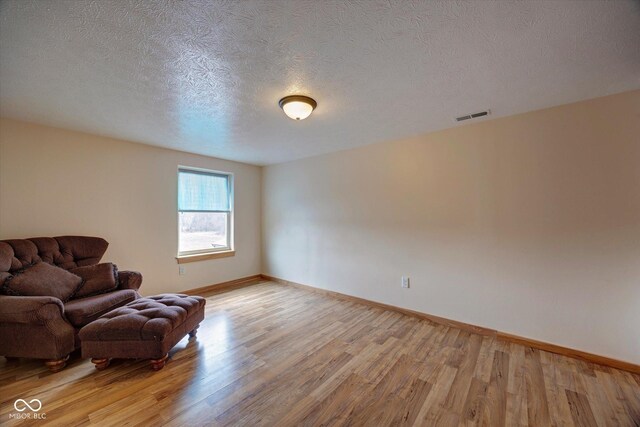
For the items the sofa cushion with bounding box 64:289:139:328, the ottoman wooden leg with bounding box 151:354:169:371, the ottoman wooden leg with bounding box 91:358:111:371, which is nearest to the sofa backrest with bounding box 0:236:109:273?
the sofa cushion with bounding box 64:289:139:328

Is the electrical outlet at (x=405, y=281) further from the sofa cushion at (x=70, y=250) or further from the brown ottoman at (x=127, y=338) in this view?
the sofa cushion at (x=70, y=250)

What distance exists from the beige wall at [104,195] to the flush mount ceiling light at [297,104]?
2594 millimetres

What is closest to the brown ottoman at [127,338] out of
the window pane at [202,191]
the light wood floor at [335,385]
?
the light wood floor at [335,385]

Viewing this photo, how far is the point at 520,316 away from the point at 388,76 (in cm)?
265

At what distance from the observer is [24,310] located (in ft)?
6.44

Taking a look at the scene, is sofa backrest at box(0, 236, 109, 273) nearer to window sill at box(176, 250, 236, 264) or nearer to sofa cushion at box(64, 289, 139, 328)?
sofa cushion at box(64, 289, 139, 328)

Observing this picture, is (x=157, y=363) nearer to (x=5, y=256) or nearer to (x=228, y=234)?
(x=5, y=256)

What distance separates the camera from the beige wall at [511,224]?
218cm

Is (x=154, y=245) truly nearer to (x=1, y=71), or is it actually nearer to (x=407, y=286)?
(x=1, y=71)

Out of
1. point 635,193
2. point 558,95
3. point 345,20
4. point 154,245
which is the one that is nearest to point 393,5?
point 345,20

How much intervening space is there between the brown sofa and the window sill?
1296mm

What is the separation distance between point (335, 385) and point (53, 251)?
3113 mm

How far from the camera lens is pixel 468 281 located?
2904mm
